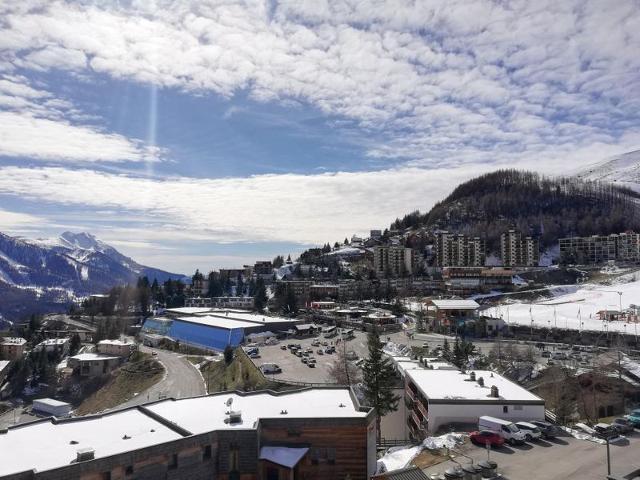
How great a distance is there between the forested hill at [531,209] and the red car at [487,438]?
394 ft

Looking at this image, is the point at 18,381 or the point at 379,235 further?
the point at 379,235

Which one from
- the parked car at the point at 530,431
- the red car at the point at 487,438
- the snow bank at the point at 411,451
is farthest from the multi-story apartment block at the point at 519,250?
the red car at the point at 487,438

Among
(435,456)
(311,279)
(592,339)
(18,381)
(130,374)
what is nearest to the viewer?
(435,456)

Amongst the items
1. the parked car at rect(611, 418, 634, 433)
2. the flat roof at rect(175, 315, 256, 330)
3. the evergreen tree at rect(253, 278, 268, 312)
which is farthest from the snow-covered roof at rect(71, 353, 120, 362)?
the parked car at rect(611, 418, 634, 433)

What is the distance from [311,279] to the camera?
383ft

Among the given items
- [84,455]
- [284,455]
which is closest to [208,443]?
[284,455]

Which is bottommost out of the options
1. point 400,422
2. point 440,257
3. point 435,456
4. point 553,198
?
point 400,422

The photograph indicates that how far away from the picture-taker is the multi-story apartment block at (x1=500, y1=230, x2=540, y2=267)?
124m

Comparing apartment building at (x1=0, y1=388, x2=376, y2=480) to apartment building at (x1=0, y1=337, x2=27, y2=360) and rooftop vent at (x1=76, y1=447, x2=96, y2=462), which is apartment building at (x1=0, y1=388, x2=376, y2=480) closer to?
rooftop vent at (x1=76, y1=447, x2=96, y2=462)

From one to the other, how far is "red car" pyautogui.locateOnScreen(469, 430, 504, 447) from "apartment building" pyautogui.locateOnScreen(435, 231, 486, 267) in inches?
4212

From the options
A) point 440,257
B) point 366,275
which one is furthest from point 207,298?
point 440,257

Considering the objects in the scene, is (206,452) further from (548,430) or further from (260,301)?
(260,301)

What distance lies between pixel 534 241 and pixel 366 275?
4447 cm

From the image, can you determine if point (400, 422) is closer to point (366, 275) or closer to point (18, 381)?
point (18, 381)
